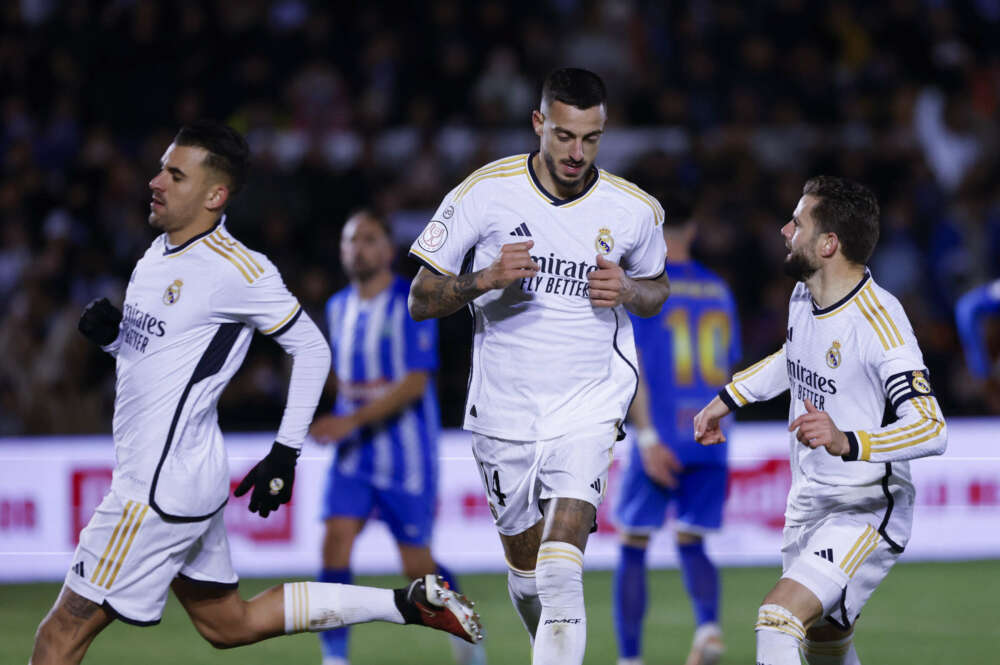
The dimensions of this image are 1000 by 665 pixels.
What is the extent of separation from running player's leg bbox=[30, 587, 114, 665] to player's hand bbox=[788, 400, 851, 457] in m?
2.47

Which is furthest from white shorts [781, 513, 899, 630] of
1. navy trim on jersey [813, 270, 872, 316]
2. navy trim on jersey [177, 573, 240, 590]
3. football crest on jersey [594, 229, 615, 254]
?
navy trim on jersey [177, 573, 240, 590]

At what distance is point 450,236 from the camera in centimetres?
521

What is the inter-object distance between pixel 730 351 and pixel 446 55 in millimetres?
7745

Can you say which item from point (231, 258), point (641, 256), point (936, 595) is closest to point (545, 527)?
point (641, 256)

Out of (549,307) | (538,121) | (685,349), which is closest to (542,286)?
(549,307)

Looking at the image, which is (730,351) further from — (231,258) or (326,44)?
(326,44)

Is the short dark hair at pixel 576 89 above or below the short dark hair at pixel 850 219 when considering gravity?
above

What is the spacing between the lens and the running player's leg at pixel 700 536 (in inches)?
266

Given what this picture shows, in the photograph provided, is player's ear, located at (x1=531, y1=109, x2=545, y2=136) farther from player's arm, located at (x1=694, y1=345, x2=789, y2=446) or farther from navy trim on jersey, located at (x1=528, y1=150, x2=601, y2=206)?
player's arm, located at (x1=694, y1=345, x2=789, y2=446)

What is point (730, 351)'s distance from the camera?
23.6ft

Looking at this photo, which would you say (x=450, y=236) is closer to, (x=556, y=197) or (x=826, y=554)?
(x=556, y=197)

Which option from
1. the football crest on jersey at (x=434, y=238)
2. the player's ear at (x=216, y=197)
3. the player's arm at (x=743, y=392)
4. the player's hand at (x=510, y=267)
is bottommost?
the player's arm at (x=743, y=392)

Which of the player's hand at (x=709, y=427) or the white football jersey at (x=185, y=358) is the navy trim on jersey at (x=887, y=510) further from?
the white football jersey at (x=185, y=358)

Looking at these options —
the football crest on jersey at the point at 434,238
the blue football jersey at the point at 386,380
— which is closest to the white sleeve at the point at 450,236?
the football crest on jersey at the point at 434,238
